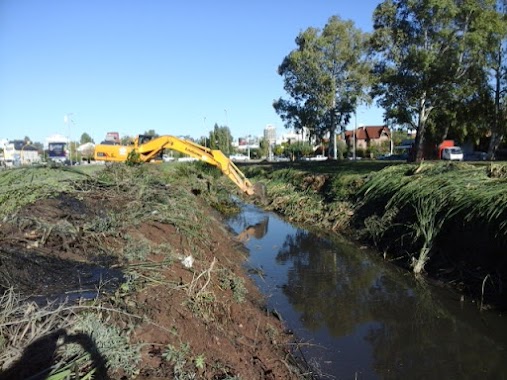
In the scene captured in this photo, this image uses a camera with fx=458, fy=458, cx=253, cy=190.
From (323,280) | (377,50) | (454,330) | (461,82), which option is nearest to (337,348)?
(454,330)

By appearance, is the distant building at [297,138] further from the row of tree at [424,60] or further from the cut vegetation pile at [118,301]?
the cut vegetation pile at [118,301]

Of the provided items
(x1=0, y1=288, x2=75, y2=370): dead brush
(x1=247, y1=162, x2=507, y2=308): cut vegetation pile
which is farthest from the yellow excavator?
(x1=0, y1=288, x2=75, y2=370): dead brush

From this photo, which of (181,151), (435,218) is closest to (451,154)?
(181,151)

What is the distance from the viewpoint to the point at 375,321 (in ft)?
25.7

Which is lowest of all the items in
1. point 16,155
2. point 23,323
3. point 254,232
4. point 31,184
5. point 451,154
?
point 254,232

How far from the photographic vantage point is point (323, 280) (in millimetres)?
10336

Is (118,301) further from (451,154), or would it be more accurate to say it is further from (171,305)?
(451,154)

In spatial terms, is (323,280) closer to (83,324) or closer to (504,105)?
(83,324)

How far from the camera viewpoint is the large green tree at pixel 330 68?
38875mm

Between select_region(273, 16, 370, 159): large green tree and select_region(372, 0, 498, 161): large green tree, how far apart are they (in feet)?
46.6

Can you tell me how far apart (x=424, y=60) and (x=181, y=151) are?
11.1 m

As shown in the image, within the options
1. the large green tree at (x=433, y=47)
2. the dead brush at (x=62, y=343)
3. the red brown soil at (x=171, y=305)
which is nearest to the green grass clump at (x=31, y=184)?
the red brown soil at (x=171, y=305)

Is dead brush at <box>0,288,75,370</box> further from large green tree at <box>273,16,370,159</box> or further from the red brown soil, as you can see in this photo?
large green tree at <box>273,16,370,159</box>

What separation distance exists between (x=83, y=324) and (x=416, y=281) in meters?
7.80
